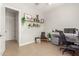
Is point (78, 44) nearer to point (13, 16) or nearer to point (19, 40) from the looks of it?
point (19, 40)

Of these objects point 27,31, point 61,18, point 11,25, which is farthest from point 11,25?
point 61,18

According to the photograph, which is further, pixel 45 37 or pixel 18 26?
pixel 18 26

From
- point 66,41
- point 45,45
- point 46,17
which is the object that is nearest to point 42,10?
point 46,17

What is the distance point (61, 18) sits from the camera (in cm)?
214

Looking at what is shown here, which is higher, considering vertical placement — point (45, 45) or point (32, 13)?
point (32, 13)

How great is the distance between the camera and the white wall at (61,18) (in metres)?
2.02

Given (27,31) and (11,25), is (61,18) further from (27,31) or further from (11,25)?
(11,25)

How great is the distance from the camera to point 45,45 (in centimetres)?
227

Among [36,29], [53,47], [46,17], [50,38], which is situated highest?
[46,17]

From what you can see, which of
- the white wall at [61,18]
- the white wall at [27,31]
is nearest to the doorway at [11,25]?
the white wall at [27,31]

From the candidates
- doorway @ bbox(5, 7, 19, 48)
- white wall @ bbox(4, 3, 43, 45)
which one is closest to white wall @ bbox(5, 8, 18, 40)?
doorway @ bbox(5, 7, 19, 48)

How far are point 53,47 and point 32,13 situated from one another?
882 mm

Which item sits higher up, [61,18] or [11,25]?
[61,18]

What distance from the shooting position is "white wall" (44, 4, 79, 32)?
6.61ft
